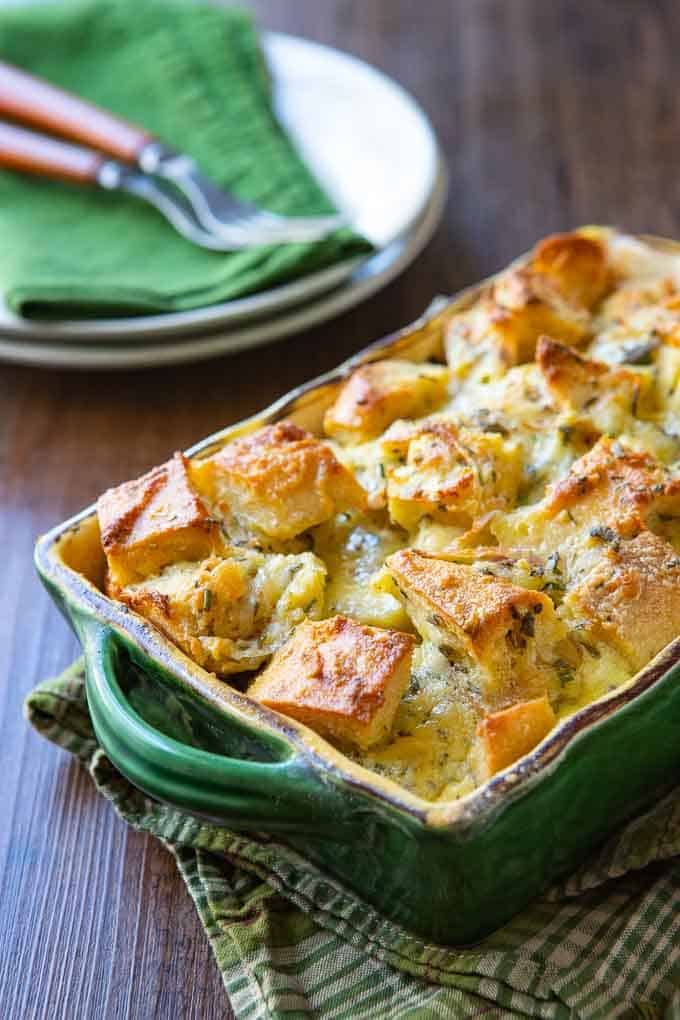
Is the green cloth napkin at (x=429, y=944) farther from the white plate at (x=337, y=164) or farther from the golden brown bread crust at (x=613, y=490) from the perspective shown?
the white plate at (x=337, y=164)

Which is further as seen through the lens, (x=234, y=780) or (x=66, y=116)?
(x=66, y=116)

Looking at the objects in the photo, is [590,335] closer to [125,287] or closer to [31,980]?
[125,287]

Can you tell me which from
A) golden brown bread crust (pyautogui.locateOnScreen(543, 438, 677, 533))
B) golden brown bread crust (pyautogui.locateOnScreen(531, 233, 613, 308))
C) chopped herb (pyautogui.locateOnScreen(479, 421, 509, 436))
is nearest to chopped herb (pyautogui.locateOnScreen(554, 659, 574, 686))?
golden brown bread crust (pyautogui.locateOnScreen(543, 438, 677, 533))

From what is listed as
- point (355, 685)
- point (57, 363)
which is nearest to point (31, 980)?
point (355, 685)

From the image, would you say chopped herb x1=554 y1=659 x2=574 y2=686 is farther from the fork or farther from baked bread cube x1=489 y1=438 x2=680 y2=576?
the fork

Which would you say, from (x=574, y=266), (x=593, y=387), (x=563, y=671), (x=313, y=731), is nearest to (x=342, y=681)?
(x=313, y=731)

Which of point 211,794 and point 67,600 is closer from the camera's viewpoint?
point 211,794

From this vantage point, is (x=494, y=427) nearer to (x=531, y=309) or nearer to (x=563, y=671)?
(x=531, y=309)
